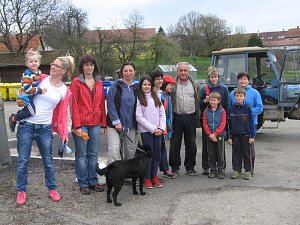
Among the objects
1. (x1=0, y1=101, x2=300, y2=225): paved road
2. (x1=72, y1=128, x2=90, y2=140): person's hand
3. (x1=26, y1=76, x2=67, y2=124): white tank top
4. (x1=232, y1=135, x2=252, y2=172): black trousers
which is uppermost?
(x1=26, y1=76, x2=67, y2=124): white tank top

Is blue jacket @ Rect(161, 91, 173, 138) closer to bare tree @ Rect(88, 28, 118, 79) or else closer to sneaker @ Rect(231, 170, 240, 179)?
sneaker @ Rect(231, 170, 240, 179)

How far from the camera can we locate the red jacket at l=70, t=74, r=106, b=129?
5.18 metres

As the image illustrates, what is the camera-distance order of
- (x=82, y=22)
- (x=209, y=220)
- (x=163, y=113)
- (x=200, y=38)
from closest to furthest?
1. (x=209, y=220)
2. (x=163, y=113)
3. (x=82, y=22)
4. (x=200, y=38)

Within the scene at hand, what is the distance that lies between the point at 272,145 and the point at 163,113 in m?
4.69

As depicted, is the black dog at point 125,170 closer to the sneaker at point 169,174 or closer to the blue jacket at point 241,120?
the sneaker at point 169,174

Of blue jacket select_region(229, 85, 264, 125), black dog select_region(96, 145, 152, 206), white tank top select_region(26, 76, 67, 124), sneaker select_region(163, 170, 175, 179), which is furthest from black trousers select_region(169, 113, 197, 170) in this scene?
white tank top select_region(26, 76, 67, 124)

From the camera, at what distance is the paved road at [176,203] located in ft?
14.6

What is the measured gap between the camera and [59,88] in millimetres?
5035

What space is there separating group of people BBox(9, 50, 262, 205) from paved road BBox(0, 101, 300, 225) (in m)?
0.23

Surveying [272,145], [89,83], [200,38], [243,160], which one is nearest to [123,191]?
[89,83]

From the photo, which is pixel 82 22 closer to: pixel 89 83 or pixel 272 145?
pixel 272 145

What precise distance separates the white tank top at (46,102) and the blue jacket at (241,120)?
2833mm

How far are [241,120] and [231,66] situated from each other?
4.81m

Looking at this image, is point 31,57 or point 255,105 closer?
point 31,57
